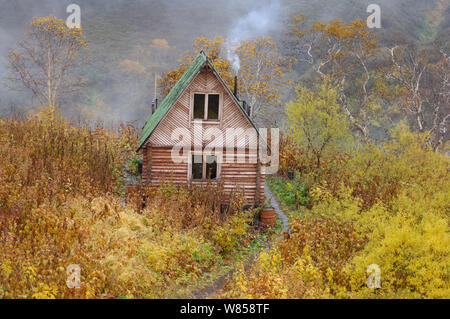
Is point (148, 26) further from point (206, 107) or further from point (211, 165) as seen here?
point (211, 165)

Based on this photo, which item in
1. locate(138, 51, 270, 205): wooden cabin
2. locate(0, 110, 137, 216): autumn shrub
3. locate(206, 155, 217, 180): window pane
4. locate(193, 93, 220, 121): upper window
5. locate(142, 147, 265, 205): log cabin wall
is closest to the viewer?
locate(0, 110, 137, 216): autumn shrub

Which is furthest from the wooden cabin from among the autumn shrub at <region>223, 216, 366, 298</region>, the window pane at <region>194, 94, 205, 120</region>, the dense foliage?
the autumn shrub at <region>223, 216, 366, 298</region>

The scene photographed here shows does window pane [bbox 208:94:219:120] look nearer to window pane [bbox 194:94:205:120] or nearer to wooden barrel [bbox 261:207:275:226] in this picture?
window pane [bbox 194:94:205:120]

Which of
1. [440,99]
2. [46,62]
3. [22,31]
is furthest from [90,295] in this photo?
[22,31]

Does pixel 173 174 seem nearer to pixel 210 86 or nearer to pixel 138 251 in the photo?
pixel 210 86

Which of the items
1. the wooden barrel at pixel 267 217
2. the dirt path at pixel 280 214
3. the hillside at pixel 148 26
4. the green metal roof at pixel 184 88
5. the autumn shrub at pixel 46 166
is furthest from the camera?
the hillside at pixel 148 26

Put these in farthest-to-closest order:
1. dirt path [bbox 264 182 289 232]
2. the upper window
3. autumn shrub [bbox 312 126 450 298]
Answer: dirt path [bbox 264 182 289 232]
the upper window
autumn shrub [bbox 312 126 450 298]

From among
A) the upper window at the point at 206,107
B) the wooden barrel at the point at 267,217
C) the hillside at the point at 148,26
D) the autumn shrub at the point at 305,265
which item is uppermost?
the hillside at the point at 148,26

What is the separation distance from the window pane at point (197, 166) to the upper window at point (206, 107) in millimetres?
1780

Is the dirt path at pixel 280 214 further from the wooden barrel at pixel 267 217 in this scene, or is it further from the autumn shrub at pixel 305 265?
the autumn shrub at pixel 305 265

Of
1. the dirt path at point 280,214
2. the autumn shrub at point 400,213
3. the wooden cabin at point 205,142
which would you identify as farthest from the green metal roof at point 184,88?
the autumn shrub at point 400,213

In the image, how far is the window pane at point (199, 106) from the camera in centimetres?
1728

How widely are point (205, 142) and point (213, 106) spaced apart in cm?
161

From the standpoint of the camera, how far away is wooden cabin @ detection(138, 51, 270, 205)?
17.1 meters
